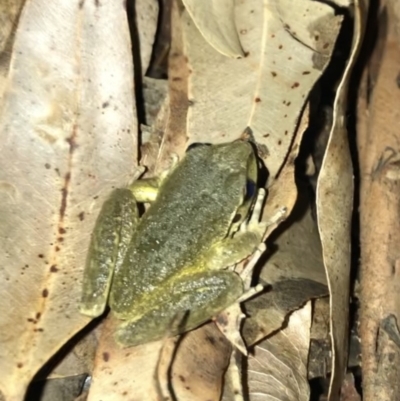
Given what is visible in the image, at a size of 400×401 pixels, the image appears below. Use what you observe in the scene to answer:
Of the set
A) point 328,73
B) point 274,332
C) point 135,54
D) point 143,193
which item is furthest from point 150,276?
point 328,73

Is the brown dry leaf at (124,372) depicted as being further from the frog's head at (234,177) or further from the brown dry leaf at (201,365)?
the frog's head at (234,177)

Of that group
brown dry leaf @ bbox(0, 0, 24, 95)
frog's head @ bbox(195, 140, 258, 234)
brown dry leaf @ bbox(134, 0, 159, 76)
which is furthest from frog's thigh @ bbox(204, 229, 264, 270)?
brown dry leaf @ bbox(0, 0, 24, 95)

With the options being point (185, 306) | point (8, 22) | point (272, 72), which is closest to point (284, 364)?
point (185, 306)

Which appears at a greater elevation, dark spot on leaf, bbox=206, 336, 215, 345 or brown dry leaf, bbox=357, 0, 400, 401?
brown dry leaf, bbox=357, 0, 400, 401

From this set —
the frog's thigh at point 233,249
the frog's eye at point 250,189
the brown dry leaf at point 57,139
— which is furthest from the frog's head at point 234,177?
the brown dry leaf at point 57,139

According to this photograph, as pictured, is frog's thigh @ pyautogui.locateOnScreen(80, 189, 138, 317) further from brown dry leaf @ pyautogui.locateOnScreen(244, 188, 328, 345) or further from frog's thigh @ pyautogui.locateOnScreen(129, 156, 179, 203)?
brown dry leaf @ pyautogui.locateOnScreen(244, 188, 328, 345)

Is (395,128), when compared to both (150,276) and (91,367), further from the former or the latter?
(91,367)

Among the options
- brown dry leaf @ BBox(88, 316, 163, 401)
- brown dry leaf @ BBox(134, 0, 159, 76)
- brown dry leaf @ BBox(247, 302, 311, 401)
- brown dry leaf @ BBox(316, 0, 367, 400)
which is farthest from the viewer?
brown dry leaf @ BBox(134, 0, 159, 76)

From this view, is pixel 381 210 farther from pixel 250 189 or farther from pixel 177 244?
pixel 177 244
